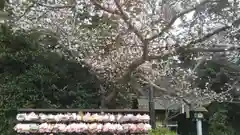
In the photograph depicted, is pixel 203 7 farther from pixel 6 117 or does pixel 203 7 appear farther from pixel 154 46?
pixel 6 117

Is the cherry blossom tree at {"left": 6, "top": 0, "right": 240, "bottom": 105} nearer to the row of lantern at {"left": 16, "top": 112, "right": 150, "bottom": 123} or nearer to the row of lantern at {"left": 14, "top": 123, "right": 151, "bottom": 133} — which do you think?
the row of lantern at {"left": 16, "top": 112, "right": 150, "bottom": 123}

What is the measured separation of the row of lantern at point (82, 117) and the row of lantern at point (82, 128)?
0.09 metres

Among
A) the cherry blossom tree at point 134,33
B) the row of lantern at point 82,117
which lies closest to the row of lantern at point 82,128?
the row of lantern at point 82,117

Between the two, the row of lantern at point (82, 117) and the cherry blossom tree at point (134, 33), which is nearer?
the cherry blossom tree at point (134, 33)

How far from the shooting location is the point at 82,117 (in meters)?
6.17

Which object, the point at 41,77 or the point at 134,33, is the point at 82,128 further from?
the point at 41,77

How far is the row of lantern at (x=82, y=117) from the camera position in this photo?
6.09 metres

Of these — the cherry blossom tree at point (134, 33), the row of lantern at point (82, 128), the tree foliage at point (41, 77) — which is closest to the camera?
the cherry blossom tree at point (134, 33)

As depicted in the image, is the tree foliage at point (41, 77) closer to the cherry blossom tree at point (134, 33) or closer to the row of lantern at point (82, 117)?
the cherry blossom tree at point (134, 33)

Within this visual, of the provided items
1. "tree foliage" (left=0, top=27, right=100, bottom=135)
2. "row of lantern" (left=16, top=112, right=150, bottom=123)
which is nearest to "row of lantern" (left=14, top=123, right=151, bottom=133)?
"row of lantern" (left=16, top=112, right=150, bottom=123)

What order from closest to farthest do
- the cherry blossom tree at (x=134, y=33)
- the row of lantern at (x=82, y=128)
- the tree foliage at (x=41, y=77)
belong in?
the cherry blossom tree at (x=134, y=33) < the row of lantern at (x=82, y=128) < the tree foliage at (x=41, y=77)

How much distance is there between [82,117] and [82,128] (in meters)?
0.20

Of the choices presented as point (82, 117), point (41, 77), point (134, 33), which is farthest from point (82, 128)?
point (41, 77)

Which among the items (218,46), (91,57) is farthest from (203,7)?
(91,57)
